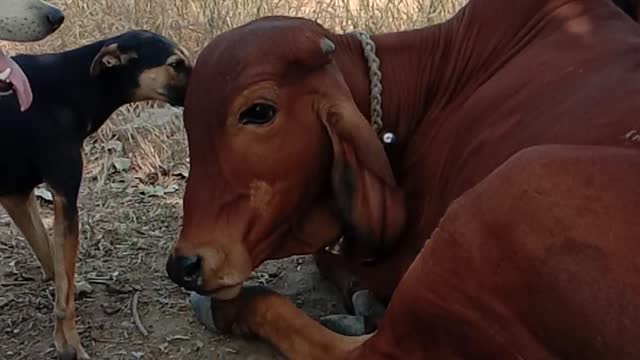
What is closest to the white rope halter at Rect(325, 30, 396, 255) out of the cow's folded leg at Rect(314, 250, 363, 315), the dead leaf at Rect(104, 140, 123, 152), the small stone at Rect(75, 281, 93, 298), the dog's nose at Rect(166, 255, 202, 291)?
the cow's folded leg at Rect(314, 250, 363, 315)

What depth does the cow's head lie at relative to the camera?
2582mm

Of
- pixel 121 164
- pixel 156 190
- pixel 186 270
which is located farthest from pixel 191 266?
pixel 121 164

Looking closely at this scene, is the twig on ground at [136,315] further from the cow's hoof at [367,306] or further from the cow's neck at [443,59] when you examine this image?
the cow's neck at [443,59]

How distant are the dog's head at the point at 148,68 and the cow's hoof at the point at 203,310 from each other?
0.67 metres

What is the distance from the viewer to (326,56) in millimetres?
2658

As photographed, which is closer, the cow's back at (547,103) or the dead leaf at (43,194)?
the cow's back at (547,103)

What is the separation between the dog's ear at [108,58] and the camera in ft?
11.0

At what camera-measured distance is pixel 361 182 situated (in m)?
2.65

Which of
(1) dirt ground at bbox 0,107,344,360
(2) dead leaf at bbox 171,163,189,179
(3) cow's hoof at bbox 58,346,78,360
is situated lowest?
(2) dead leaf at bbox 171,163,189,179

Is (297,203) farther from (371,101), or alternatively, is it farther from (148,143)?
(148,143)

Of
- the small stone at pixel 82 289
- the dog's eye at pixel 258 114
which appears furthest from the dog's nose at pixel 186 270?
the small stone at pixel 82 289

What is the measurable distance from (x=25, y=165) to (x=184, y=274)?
0.79m

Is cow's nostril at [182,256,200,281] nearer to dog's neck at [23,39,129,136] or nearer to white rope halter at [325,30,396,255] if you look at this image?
white rope halter at [325,30,396,255]

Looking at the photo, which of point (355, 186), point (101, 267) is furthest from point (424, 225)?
point (101, 267)
